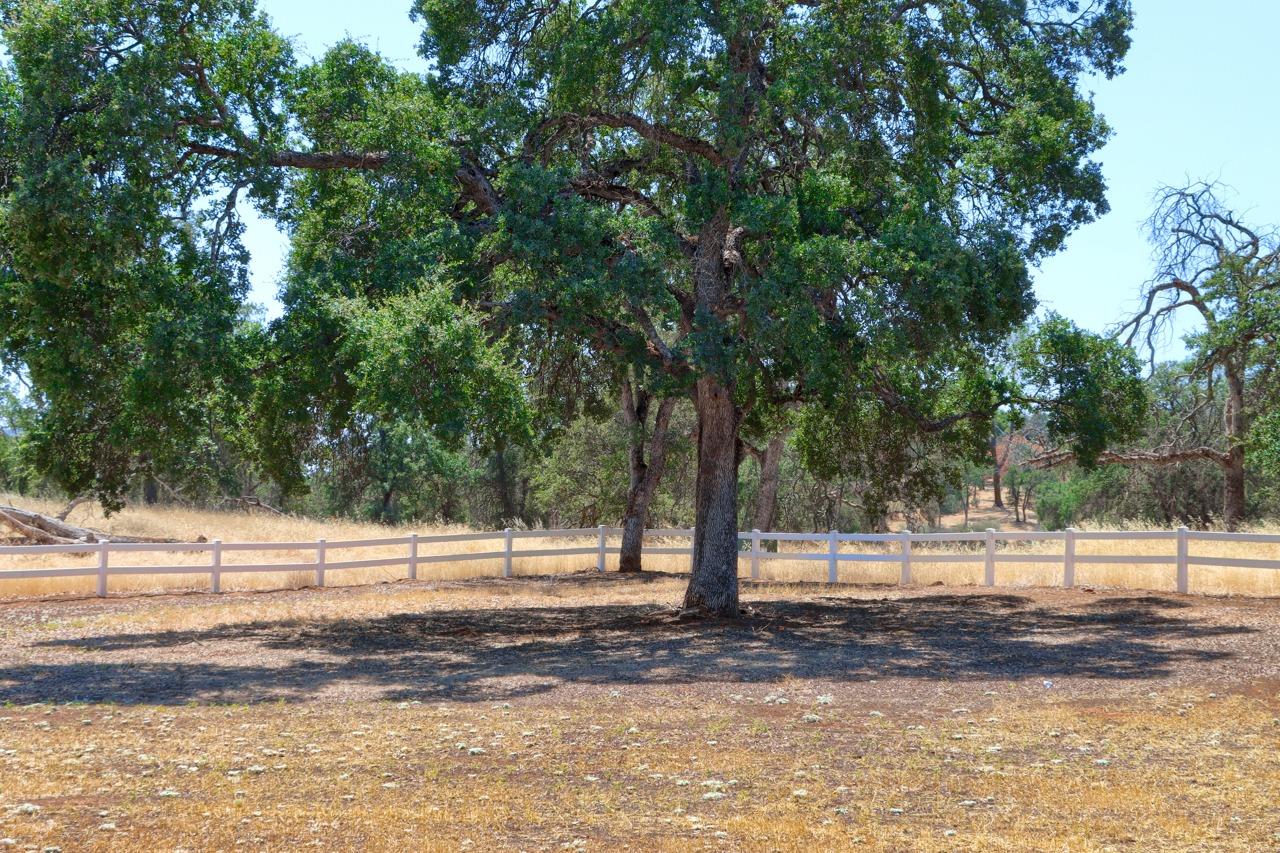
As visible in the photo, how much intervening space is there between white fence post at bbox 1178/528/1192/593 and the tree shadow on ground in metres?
1.09

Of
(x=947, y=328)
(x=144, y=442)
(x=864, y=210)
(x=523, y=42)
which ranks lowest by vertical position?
(x=144, y=442)

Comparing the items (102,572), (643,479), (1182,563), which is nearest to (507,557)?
(643,479)

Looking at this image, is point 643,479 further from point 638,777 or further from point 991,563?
point 638,777

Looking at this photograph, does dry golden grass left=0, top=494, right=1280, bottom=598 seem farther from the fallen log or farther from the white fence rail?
the fallen log

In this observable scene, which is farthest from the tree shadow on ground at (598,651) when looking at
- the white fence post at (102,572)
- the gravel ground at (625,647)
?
the white fence post at (102,572)

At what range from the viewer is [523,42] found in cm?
1702

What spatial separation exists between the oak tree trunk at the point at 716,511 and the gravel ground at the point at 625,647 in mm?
532

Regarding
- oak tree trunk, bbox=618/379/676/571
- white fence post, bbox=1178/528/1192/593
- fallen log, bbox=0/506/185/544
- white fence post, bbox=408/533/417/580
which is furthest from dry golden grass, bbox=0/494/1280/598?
fallen log, bbox=0/506/185/544

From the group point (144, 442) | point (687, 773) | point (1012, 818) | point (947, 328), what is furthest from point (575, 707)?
point (144, 442)

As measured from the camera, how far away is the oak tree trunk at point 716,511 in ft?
56.0

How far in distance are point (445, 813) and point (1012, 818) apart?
346 centimetres

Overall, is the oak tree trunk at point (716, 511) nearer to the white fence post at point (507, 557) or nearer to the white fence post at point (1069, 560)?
the white fence post at point (1069, 560)

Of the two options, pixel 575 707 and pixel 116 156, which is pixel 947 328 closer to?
pixel 575 707

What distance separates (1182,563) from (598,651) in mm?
11633
